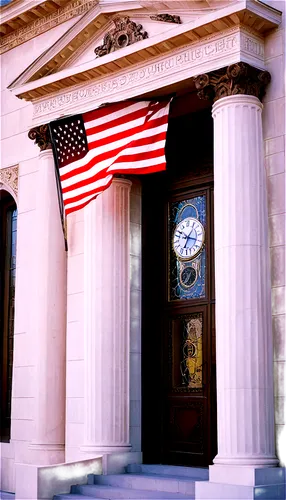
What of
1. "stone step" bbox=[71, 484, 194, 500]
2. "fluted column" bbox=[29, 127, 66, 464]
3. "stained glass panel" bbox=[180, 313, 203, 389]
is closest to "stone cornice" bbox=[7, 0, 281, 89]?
"fluted column" bbox=[29, 127, 66, 464]

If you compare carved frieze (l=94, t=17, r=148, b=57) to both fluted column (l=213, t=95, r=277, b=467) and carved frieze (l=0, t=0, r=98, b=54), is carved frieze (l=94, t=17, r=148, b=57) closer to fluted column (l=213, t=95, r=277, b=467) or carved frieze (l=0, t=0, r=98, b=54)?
carved frieze (l=0, t=0, r=98, b=54)

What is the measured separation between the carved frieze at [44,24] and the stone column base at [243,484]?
350 inches

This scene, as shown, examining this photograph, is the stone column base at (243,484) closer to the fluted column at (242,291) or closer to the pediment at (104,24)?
the fluted column at (242,291)

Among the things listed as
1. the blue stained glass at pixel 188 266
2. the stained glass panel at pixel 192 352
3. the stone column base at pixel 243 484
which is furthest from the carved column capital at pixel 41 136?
the stone column base at pixel 243 484

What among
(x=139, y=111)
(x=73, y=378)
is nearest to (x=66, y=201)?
(x=139, y=111)

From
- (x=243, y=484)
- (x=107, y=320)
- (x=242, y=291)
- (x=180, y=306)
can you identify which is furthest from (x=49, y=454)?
(x=242, y=291)

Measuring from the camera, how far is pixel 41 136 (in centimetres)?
1717

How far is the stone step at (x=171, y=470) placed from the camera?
1407 centimetres

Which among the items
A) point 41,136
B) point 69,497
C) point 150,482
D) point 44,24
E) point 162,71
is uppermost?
point 44,24

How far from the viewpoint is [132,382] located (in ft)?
51.8

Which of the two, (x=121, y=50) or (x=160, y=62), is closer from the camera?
(x=160, y=62)

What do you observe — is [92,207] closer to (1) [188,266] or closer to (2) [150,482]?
(1) [188,266]

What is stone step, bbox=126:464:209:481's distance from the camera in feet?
46.2

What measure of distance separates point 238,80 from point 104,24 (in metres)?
3.65
